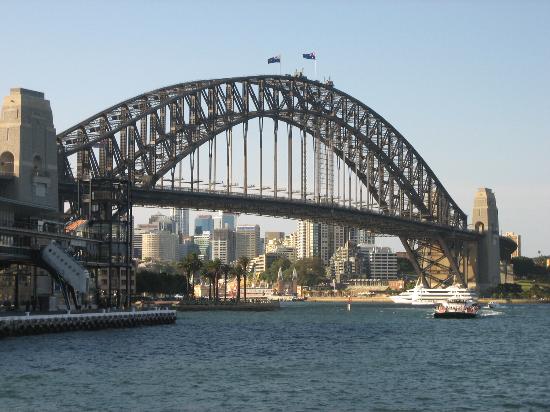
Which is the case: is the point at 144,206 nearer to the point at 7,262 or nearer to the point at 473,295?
the point at 7,262

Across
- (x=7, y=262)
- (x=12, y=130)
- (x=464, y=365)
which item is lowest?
(x=464, y=365)

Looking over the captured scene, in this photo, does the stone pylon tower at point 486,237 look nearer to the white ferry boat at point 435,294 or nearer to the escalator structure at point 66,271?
the white ferry boat at point 435,294

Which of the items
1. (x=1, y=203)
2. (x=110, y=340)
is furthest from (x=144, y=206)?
(x=110, y=340)

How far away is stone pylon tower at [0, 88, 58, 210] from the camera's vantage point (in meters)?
97.6

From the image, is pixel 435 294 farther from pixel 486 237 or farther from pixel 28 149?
pixel 28 149

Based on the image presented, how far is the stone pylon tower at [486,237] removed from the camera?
194 m

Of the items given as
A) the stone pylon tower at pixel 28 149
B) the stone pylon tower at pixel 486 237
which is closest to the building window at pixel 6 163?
the stone pylon tower at pixel 28 149

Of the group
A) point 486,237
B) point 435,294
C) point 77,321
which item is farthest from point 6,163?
point 486,237

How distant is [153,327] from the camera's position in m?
97.2

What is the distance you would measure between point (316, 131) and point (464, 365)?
98.8 metres

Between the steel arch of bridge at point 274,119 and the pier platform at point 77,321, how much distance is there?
2459 cm

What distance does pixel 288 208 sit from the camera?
14412 centimetres

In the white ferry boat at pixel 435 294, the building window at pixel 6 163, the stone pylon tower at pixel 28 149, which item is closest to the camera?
the building window at pixel 6 163

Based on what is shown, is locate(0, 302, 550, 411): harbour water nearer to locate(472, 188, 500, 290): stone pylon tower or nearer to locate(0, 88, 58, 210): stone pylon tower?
locate(0, 88, 58, 210): stone pylon tower
